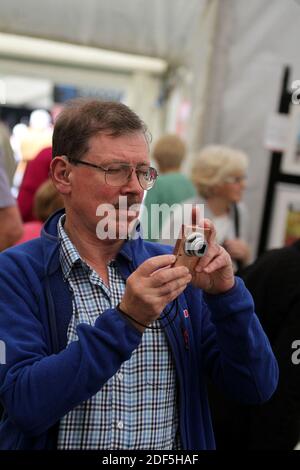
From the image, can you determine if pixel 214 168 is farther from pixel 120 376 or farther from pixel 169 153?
pixel 120 376

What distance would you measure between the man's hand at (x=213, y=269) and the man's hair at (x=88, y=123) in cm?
19

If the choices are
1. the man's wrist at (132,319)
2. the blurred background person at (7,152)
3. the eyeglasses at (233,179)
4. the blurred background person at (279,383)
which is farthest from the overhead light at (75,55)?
the man's wrist at (132,319)

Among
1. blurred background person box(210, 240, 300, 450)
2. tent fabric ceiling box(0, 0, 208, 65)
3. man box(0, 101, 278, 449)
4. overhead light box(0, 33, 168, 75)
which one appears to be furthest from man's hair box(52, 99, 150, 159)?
overhead light box(0, 33, 168, 75)

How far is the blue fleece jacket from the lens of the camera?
0.79 metres

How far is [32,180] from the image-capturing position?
2619mm

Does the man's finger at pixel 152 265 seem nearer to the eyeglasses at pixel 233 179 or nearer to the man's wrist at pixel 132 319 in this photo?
the man's wrist at pixel 132 319

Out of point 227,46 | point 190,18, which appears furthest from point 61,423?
point 190,18

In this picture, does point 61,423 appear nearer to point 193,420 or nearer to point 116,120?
point 193,420

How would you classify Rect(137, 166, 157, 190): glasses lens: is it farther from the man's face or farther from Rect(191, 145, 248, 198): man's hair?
Rect(191, 145, 248, 198): man's hair

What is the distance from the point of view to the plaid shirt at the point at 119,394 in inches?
33.7

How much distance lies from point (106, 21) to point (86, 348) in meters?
3.16

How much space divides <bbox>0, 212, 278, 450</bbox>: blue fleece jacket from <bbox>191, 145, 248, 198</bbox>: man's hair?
1232mm

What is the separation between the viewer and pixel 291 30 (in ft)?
10.2

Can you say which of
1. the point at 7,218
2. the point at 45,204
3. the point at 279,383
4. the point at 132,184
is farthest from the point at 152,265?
the point at 45,204
